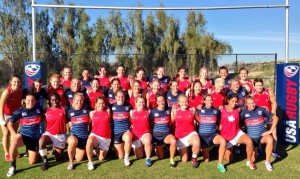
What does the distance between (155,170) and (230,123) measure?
60.1 inches

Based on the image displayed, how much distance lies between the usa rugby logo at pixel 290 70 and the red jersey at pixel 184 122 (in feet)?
7.98

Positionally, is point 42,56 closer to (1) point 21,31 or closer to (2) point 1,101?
(1) point 21,31

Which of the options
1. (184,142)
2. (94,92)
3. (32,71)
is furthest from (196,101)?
(32,71)

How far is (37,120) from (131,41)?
18.4m

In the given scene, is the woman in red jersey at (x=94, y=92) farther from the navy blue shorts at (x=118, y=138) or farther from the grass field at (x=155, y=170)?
the grass field at (x=155, y=170)

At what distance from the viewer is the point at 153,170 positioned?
4809 mm

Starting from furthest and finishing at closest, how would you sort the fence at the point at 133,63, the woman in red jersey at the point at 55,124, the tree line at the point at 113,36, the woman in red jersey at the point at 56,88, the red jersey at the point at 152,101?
the tree line at the point at 113,36, the fence at the point at 133,63, the red jersey at the point at 152,101, the woman in red jersey at the point at 56,88, the woman in red jersey at the point at 55,124

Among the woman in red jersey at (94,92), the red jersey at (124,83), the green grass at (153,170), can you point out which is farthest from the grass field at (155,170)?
the red jersey at (124,83)

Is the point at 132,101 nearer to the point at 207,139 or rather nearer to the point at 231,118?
the point at 207,139

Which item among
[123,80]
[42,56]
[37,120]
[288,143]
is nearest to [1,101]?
[37,120]

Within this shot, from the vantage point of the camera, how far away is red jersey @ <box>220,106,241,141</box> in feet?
17.0

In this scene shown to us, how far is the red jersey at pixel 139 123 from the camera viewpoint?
17.3 feet

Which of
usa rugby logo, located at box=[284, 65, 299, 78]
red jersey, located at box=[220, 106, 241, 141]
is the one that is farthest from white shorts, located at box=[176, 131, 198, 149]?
usa rugby logo, located at box=[284, 65, 299, 78]

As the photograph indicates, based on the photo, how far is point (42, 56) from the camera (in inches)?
579
